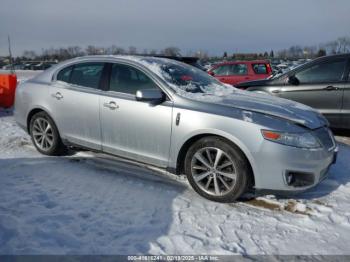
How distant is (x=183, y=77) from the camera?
4355mm

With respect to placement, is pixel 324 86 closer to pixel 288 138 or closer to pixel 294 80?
pixel 294 80

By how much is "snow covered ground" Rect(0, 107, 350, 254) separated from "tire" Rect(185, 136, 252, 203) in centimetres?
14

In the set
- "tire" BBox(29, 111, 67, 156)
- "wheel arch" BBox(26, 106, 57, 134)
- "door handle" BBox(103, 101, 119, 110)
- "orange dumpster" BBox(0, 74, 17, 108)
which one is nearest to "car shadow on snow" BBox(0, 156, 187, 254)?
"tire" BBox(29, 111, 67, 156)

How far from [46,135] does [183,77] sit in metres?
2.32

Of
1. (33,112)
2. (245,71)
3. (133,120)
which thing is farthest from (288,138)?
(245,71)

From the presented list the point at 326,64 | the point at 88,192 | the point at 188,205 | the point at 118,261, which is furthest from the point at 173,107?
the point at 326,64

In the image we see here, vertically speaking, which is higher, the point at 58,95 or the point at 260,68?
the point at 260,68

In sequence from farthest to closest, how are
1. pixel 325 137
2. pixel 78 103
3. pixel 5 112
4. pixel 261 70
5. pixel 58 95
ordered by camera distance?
pixel 261 70, pixel 5 112, pixel 58 95, pixel 78 103, pixel 325 137

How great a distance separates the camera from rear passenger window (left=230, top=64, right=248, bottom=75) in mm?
12751

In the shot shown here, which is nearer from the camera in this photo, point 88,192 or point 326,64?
point 88,192

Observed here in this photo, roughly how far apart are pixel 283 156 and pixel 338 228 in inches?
33.7

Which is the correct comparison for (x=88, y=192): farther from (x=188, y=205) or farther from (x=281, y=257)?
(x=281, y=257)

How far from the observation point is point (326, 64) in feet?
20.9

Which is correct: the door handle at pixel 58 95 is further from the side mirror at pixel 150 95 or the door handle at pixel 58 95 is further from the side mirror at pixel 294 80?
the side mirror at pixel 294 80
